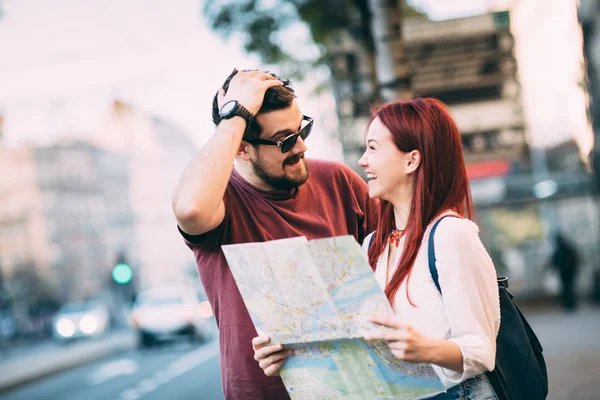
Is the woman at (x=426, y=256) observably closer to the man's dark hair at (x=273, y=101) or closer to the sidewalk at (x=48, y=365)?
the man's dark hair at (x=273, y=101)

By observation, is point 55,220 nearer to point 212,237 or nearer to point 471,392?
point 212,237

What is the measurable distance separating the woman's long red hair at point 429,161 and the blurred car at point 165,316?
19390mm

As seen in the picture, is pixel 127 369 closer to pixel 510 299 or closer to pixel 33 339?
pixel 510 299

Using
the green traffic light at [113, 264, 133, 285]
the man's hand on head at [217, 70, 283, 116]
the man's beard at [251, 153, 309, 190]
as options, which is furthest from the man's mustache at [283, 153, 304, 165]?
the green traffic light at [113, 264, 133, 285]

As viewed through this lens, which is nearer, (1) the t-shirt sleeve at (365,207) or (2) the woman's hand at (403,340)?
(2) the woman's hand at (403,340)

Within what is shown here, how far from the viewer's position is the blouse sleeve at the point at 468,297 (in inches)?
78.4

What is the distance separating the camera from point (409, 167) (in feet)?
7.64

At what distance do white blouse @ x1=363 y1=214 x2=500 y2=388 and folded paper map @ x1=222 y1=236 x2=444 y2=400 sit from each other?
0.40 ft

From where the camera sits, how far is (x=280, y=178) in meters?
2.64

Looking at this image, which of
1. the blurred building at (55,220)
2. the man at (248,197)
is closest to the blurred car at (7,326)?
the blurred building at (55,220)

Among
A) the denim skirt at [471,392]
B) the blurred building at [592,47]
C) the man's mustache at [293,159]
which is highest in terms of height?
the blurred building at [592,47]

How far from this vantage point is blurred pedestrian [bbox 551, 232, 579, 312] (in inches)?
632

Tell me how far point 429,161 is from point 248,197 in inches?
26.7

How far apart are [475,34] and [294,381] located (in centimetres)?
828
